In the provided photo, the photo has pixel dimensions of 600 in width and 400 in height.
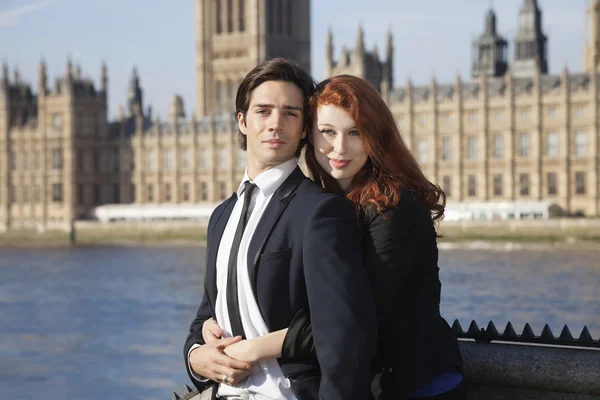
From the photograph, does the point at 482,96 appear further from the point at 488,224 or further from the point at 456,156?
the point at 488,224

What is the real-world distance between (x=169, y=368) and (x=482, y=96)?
4014 centimetres

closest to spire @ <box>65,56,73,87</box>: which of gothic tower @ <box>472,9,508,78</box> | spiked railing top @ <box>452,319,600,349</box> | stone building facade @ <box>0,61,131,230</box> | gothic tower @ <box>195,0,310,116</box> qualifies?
stone building facade @ <box>0,61,131,230</box>

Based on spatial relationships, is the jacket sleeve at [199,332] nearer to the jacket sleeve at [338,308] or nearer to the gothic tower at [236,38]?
the jacket sleeve at [338,308]

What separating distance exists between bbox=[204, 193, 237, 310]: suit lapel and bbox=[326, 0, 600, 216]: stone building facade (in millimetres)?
46859

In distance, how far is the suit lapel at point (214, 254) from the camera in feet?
12.9

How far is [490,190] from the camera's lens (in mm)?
55094

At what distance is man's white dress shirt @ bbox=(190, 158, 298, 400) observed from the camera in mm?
3748

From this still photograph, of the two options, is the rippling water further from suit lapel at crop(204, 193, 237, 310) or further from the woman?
the woman

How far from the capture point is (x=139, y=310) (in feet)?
93.6

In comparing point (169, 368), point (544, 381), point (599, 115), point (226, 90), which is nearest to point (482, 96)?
point (599, 115)

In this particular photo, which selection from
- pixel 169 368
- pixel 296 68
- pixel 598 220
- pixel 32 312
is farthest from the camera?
pixel 598 220

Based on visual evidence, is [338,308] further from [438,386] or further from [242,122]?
[242,122]

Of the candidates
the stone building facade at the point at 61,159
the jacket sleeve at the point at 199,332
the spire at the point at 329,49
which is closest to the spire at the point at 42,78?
the stone building facade at the point at 61,159

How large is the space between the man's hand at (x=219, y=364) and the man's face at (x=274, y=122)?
67 centimetres
